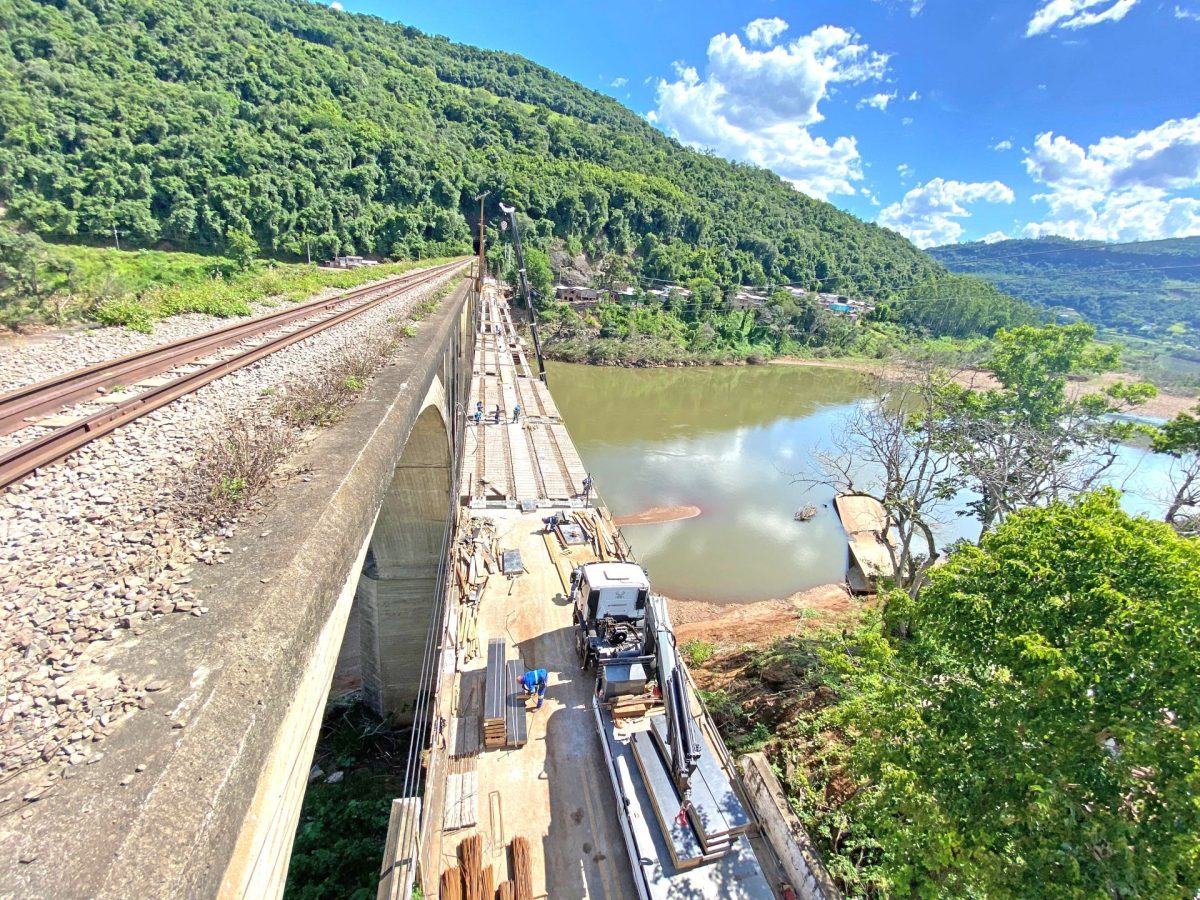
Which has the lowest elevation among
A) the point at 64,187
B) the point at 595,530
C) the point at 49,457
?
the point at 595,530

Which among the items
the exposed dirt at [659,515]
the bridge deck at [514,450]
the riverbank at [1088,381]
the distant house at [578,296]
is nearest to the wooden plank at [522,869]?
the bridge deck at [514,450]

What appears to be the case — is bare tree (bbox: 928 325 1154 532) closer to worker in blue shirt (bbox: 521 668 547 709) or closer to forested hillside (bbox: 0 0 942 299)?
worker in blue shirt (bbox: 521 668 547 709)

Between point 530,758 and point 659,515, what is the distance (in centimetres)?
2050

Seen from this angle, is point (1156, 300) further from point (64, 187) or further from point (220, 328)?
point (64, 187)

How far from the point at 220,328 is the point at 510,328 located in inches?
1544

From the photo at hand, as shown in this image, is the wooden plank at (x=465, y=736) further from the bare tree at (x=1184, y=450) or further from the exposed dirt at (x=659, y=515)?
the exposed dirt at (x=659, y=515)

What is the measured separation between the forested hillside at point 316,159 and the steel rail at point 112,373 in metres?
55.1

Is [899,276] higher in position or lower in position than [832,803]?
higher

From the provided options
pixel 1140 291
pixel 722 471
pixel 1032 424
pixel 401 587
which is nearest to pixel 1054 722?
pixel 1032 424

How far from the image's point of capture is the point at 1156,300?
5497 inches

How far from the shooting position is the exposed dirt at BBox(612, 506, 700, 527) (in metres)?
27.0

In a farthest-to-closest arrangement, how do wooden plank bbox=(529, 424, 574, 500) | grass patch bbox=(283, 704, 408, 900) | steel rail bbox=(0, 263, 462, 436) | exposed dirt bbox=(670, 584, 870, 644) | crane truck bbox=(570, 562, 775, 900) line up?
1. exposed dirt bbox=(670, 584, 870, 644)
2. wooden plank bbox=(529, 424, 574, 500)
3. grass patch bbox=(283, 704, 408, 900)
4. steel rail bbox=(0, 263, 462, 436)
5. crane truck bbox=(570, 562, 775, 900)

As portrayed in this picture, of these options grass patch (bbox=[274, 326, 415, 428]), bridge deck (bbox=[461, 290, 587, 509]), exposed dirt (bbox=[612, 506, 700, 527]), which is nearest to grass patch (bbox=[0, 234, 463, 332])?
grass patch (bbox=[274, 326, 415, 428])

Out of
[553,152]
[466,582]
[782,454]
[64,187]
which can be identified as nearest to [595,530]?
[466,582]
